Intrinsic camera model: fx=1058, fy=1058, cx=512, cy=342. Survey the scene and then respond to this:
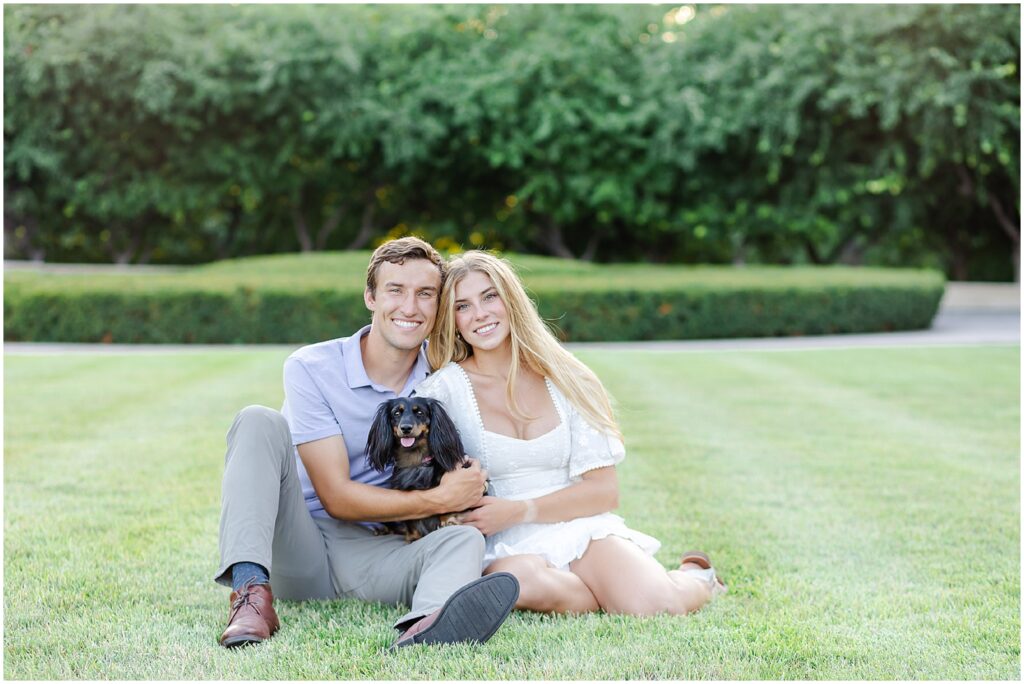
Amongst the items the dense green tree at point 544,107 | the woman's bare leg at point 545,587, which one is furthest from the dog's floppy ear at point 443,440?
the dense green tree at point 544,107

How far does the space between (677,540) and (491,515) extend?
1636 millimetres

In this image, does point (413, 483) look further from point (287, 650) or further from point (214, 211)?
Result: point (214, 211)

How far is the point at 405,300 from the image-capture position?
370cm

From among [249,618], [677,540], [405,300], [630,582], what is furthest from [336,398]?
→ [677,540]

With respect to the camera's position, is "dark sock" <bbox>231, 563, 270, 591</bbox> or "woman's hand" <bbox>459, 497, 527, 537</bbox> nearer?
"dark sock" <bbox>231, 563, 270, 591</bbox>

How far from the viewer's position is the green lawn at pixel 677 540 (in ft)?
10.8

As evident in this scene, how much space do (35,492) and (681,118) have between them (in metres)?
17.6

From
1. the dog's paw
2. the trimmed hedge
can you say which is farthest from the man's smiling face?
the trimmed hedge

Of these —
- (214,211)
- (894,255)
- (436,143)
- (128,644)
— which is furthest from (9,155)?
(894,255)

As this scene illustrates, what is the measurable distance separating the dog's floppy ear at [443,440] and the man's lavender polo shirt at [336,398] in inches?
10.2

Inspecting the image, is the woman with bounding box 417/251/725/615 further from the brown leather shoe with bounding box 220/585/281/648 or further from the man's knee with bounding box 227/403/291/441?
the brown leather shoe with bounding box 220/585/281/648

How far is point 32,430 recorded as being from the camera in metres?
7.86

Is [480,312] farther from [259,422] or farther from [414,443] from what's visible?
[259,422]

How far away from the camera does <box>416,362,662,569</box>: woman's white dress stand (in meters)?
3.81
